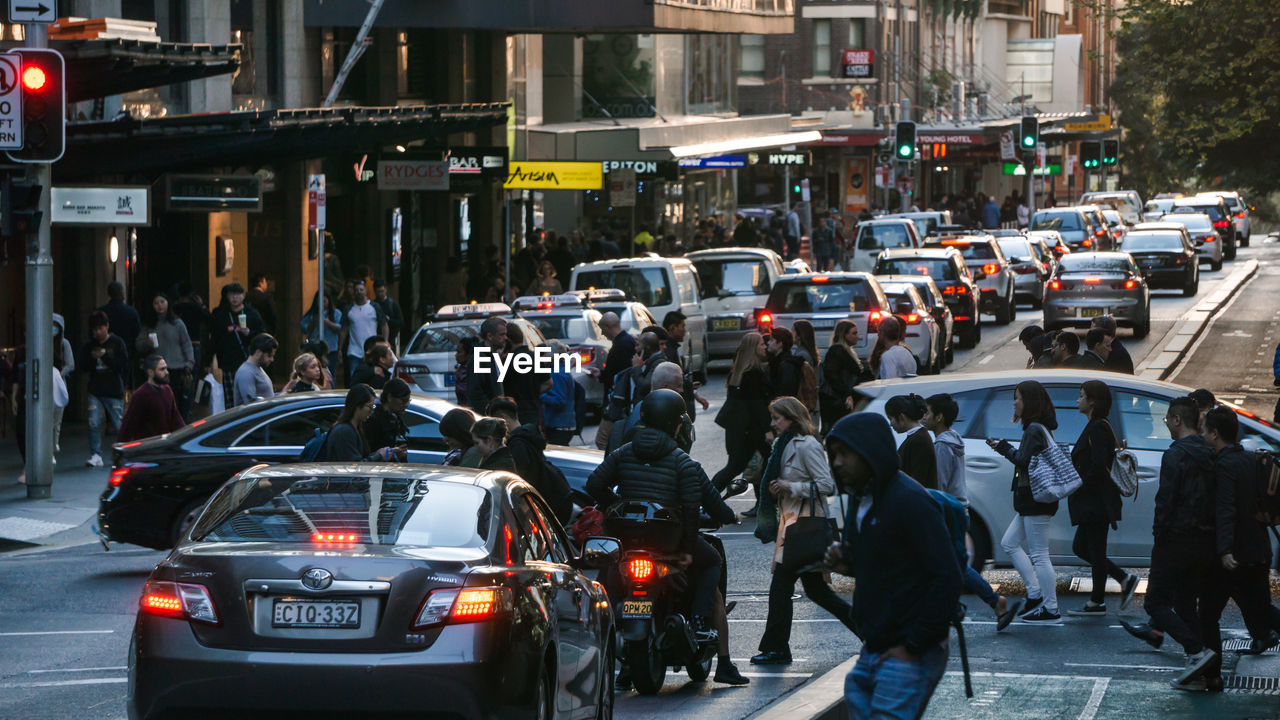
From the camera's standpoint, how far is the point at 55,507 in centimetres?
1812

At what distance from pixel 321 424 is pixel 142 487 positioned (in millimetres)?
1431

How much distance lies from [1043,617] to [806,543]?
112 inches

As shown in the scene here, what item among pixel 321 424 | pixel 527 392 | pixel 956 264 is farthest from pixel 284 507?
pixel 956 264

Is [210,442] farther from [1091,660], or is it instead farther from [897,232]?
[897,232]

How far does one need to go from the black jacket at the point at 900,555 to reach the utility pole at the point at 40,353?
13631mm

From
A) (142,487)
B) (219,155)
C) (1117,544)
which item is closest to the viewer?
(1117,544)

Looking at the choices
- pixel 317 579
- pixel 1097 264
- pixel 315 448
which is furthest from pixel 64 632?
pixel 1097 264

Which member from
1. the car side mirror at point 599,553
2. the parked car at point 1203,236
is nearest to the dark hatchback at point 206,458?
the car side mirror at point 599,553

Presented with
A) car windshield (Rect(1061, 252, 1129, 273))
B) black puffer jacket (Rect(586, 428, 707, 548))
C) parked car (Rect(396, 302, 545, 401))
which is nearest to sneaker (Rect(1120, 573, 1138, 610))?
black puffer jacket (Rect(586, 428, 707, 548))

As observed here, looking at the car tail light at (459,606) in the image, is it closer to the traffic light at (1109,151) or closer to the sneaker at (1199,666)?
the sneaker at (1199,666)

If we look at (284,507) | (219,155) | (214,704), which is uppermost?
(219,155)

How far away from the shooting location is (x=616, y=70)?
2023 inches

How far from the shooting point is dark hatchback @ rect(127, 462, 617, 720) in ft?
22.8

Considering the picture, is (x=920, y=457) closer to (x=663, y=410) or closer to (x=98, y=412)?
(x=663, y=410)
